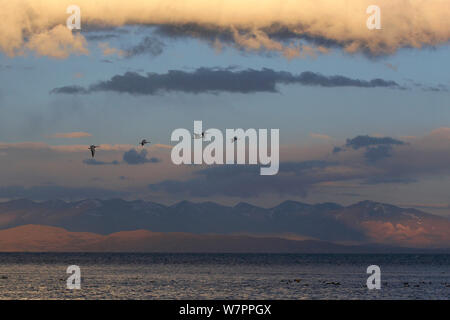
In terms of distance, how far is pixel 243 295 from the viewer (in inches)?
3784

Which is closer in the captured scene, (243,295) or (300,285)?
(243,295)
